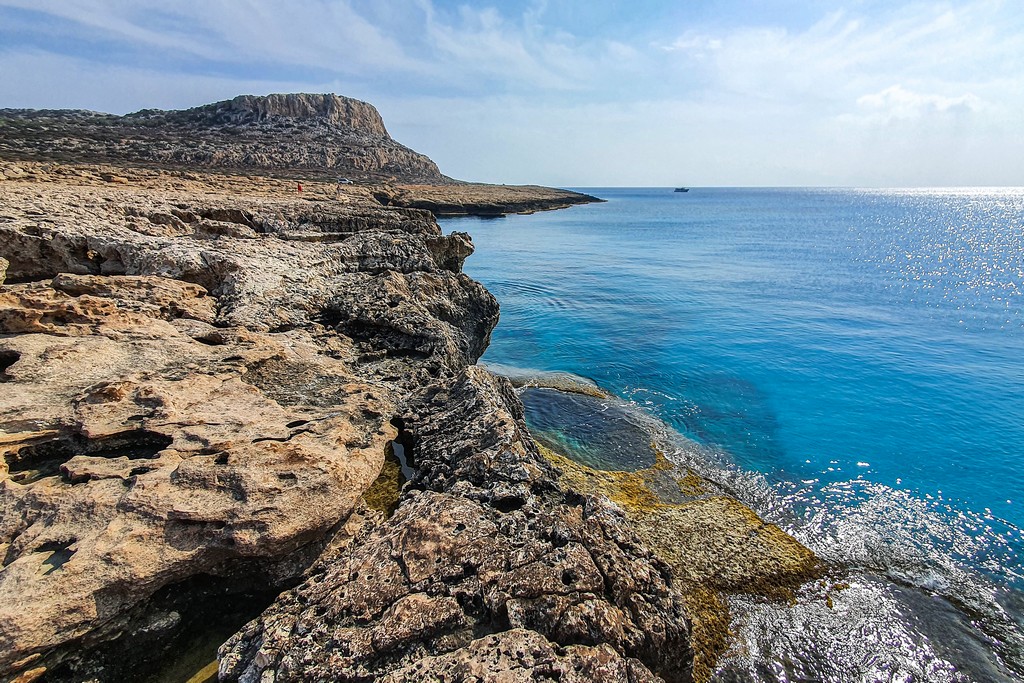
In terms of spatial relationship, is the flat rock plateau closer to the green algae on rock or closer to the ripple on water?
the green algae on rock

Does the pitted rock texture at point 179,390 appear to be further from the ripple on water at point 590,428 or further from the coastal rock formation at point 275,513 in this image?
the ripple on water at point 590,428

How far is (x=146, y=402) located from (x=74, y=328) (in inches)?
128

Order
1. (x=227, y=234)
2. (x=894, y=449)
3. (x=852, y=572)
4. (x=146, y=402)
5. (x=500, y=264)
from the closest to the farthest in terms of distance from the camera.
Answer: (x=146, y=402) < (x=852, y=572) < (x=227, y=234) < (x=894, y=449) < (x=500, y=264)

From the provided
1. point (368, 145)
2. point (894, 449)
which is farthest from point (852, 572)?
point (368, 145)

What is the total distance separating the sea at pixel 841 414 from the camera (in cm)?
831

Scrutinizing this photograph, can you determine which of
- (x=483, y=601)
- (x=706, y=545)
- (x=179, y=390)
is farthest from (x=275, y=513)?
(x=706, y=545)

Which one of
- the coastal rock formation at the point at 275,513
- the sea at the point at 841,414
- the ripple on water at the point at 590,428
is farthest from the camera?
the ripple on water at the point at 590,428

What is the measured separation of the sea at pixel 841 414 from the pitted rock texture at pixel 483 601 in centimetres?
394

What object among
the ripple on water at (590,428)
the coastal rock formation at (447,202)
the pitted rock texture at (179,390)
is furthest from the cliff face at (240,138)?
the ripple on water at (590,428)

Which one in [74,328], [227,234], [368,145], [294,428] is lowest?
[294,428]

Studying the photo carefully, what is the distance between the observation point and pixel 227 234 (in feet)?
44.7

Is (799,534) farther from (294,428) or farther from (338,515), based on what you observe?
(294,428)

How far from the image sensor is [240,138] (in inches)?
3516

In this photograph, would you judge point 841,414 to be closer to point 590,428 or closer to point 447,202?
point 590,428
